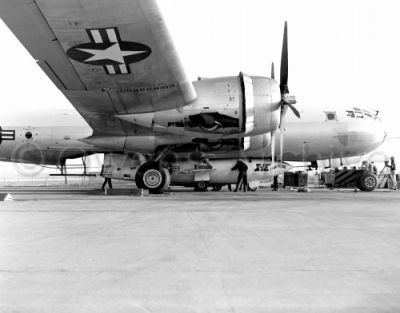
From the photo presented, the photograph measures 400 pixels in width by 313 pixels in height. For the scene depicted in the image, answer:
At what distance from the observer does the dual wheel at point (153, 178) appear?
1387cm

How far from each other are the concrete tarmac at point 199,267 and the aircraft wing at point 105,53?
14.9 feet

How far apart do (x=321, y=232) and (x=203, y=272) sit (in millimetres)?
2520

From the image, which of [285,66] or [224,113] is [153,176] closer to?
[224,113]

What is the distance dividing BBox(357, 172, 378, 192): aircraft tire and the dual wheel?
9.41 m

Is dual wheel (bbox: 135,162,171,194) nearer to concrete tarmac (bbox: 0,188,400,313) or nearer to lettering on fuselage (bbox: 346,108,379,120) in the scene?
concrete tarmac (bbox: 0,188,400,313)

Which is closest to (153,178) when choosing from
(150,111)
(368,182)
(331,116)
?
(150,111)

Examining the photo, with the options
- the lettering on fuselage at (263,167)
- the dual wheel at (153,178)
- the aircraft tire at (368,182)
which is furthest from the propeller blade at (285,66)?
the aircraft tire at (368,182)

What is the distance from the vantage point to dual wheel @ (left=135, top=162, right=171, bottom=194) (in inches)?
546

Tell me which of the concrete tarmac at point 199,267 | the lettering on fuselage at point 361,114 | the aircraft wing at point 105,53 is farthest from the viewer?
the lettering on fuselage at point 361,114

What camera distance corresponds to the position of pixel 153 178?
13898 millimetres

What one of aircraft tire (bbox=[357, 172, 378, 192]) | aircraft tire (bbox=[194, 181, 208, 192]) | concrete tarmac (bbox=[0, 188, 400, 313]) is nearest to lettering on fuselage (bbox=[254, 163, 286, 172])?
aircraft tire (bbox=[194, 181, 208, 192])

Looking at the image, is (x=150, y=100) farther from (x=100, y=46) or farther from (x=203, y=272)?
(x=203, y=272)

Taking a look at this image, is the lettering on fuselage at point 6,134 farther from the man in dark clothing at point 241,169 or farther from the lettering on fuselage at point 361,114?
the lettering on fuselage at point 361,114

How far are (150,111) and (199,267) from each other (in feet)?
31.7
